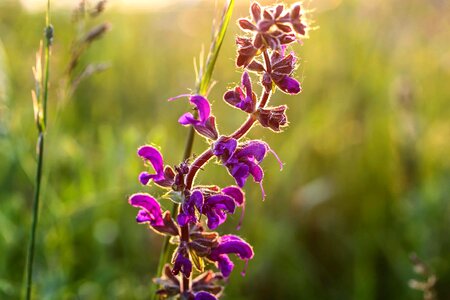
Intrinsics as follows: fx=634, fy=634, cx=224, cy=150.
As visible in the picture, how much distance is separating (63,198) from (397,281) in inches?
61.1

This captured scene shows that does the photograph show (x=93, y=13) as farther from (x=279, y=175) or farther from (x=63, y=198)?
(x=279, y=175)

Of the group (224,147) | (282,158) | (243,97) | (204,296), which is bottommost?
(204,296)

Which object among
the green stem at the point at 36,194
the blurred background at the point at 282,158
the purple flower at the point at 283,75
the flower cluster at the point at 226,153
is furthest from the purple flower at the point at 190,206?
the blurred background at the point at 282,158

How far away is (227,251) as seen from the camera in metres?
1.29

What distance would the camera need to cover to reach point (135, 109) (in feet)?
13.1

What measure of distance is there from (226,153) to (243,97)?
12 cm

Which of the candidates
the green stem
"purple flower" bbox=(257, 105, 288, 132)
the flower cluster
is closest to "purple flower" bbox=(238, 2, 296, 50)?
the flower cluster

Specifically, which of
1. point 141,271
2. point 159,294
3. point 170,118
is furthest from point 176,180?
point 170,118

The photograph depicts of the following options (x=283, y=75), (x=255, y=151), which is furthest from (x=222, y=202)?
(x=283, y=75)

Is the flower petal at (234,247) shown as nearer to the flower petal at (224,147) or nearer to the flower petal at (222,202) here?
the flower petal at (222,202)

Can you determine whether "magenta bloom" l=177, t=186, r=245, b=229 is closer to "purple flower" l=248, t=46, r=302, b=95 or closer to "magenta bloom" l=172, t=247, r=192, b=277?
"magenta bloom" l=172, t=247, r=192, b=277

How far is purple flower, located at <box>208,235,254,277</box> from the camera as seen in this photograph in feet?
4.09

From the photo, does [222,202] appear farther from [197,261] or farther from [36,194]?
[36,194]

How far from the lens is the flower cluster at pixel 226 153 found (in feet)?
3.72
